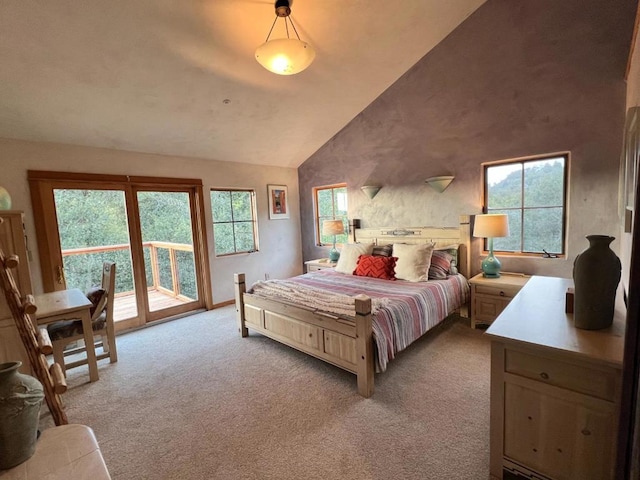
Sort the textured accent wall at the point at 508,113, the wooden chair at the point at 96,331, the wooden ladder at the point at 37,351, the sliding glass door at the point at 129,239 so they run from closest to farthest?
the wooden ladder at the point at 37,351
the wooden chair at the point at 96,331
the textured accent wall at the point at 508,113
the sliding glass door at the point at 129,239

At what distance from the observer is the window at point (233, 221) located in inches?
183

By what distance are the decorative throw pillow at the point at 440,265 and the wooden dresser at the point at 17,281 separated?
370 cm

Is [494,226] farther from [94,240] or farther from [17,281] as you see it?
[94,240]

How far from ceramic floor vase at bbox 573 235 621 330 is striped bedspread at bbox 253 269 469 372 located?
1.23 meters

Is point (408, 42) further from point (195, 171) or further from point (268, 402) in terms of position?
point (268, 402)

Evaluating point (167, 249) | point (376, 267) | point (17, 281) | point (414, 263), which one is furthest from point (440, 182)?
point (17, 281)

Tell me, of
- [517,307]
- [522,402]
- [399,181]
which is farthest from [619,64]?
[522,402]

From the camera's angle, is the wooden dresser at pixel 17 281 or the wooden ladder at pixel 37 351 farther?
the wooden dresser at pixel 17 281

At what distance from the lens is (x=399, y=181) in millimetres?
4281

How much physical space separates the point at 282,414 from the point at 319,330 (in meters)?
0.70

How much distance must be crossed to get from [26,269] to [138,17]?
212cm

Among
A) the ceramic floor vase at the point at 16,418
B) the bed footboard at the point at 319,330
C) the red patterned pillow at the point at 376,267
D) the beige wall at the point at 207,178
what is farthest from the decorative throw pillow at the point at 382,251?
the ceramic floor vase at the point at 16,418

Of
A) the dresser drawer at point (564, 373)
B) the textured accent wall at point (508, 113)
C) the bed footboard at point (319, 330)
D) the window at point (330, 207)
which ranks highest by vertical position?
the textured accent wall at point (508, 113)

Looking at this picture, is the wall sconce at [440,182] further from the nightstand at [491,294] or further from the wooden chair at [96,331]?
the wooden chair at [96,331]
